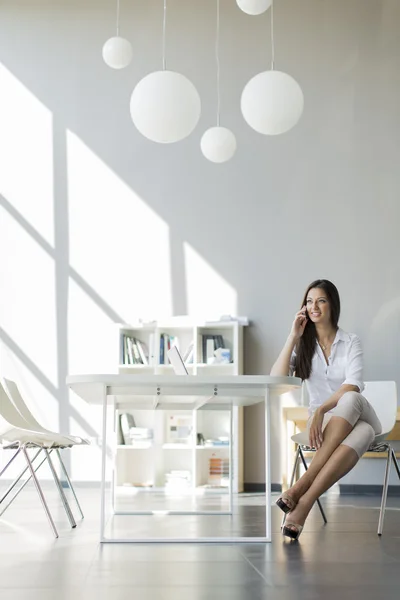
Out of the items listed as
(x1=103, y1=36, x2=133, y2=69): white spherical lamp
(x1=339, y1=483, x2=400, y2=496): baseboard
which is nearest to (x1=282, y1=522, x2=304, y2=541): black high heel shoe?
(x1=103, y1=36, x2=133, y2=69): white spherical lamp

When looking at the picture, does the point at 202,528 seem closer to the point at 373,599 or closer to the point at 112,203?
the point at 373,599

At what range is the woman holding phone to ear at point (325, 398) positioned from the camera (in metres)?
3.38

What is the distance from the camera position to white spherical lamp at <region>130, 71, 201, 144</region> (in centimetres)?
344

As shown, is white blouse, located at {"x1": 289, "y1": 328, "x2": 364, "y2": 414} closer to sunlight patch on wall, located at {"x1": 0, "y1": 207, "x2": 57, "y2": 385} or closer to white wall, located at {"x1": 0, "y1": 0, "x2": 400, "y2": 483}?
white wall, located at {"x1": 0, "y1": 0, "x2": 400, "y2": 483}

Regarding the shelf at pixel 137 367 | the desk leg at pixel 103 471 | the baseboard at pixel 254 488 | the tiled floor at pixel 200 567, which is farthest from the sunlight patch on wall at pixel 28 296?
the desk leg at pixel 103 471

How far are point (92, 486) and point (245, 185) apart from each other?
10.3 feet

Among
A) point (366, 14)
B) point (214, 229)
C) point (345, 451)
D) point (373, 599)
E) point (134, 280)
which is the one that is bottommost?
point (373, 599)

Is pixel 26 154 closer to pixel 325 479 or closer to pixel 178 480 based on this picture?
pixel 178 480

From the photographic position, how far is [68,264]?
7.36 metres

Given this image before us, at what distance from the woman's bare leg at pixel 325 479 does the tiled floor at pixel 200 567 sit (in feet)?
0.42

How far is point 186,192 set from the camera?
24.2 ft

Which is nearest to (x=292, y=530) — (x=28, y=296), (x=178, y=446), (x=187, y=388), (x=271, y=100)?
(x=187, y=388)

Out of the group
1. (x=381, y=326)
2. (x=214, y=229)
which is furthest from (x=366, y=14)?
(x=381, y=326)

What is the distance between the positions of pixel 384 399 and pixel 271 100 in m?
2.04
